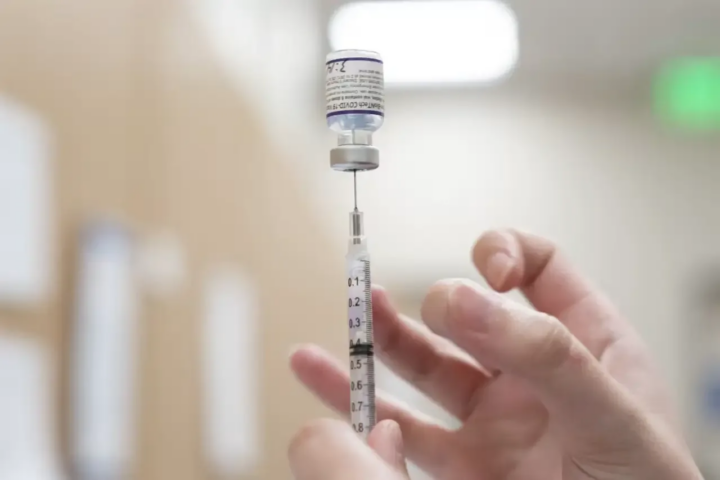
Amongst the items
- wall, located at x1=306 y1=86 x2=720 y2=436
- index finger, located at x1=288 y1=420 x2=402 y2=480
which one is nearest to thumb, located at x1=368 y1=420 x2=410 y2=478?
index finger, located at x1=288 y1=420 x2=402 y2=480

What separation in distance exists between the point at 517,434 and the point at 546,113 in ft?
5.29

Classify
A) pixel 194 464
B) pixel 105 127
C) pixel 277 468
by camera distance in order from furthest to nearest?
pixel 277 468 → pixel 194 464 → pixel 105 127

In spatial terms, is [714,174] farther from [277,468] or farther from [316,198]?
[277,468]

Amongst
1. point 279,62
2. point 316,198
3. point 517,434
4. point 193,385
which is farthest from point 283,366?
point 517,434

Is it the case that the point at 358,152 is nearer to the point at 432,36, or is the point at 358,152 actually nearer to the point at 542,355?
the point at 542,355

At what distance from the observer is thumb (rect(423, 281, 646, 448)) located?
15.1 inches

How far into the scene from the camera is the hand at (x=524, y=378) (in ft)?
1.29

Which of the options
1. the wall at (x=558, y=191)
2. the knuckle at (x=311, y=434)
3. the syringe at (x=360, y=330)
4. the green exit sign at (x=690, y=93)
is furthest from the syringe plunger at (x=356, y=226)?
the green exit sign at (x=690, y=93)

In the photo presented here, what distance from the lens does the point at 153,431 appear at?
0.84 metres

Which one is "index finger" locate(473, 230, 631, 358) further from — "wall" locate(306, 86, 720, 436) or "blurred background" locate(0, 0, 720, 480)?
"wall" locate(306, 86, 720, 436)

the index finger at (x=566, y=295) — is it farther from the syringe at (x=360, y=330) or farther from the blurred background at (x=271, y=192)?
the blurred background at (x=271, y=192)

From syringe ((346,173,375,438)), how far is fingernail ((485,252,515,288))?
90mm

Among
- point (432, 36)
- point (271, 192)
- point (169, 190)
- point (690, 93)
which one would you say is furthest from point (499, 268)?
point (690, 93)

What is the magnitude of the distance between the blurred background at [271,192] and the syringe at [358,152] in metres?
0.29
